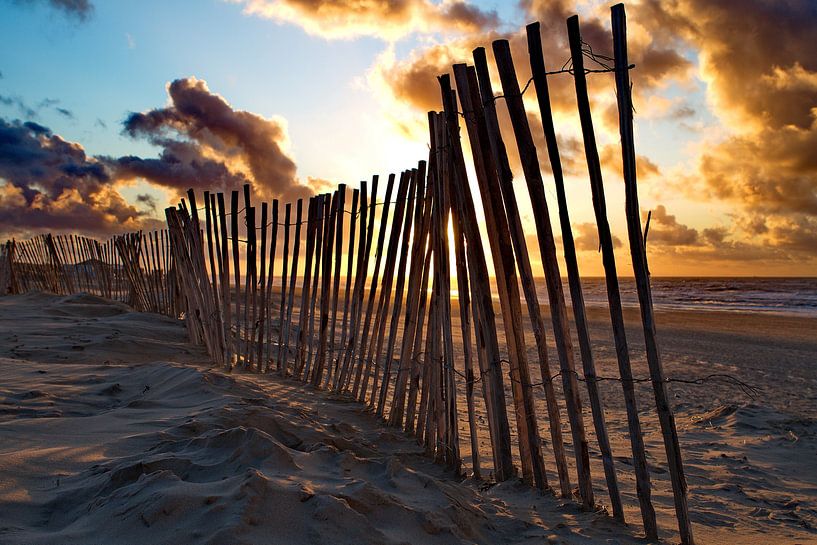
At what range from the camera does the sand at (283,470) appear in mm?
1688

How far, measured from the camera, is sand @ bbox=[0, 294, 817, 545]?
5.54ft

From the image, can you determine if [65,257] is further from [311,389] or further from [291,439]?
[291,439]

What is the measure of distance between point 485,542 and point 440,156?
6.53 feet

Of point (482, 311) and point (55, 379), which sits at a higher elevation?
point (482, 311)

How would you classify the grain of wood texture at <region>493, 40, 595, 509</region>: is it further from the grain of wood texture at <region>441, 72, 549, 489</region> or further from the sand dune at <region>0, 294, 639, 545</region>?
the sand dune at <region>0, 294, 639, 545</region>

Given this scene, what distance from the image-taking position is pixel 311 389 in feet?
15.4

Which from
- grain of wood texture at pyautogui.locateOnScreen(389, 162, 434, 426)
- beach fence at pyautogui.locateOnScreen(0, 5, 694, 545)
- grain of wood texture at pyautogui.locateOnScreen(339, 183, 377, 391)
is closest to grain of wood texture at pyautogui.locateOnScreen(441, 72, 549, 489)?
beach fence at pyautogui.locateOnScreen(0, 5, 694, 545)

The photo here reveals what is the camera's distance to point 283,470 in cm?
209

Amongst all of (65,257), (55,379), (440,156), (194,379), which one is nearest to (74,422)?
(194,379)

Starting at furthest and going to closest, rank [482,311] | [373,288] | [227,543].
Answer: [373,288], [482,311], [227,543]

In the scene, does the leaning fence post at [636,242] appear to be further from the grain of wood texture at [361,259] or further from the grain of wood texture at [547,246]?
the grain of wood texture at [361,259]

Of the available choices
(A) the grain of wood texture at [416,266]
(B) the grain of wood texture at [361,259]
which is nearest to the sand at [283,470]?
(A) the grain of wood texture at [416,266]

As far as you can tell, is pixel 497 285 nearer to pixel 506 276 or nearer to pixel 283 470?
pixel 506 276

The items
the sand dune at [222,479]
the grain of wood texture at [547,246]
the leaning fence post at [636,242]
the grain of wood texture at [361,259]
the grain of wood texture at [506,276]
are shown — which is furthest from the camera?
the grain of wood texture at [361,259]
